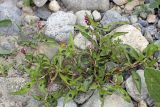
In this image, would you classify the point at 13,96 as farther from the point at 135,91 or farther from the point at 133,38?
the point at 133,38

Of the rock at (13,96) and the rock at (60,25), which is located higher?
the rock at (60,25)

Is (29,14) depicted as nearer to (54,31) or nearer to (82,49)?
(54,31)

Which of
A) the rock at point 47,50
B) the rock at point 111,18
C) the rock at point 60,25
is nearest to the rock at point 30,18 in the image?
the rock at point 60,25

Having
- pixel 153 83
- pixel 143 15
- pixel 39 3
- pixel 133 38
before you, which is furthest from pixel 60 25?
pixel 153 83

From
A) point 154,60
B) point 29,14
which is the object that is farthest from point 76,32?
point 154,60

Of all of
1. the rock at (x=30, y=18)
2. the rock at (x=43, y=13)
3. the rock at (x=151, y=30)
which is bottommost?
the rock at (x=151, y=30)

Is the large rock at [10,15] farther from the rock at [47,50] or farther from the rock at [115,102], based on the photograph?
the rock at [115,102]
